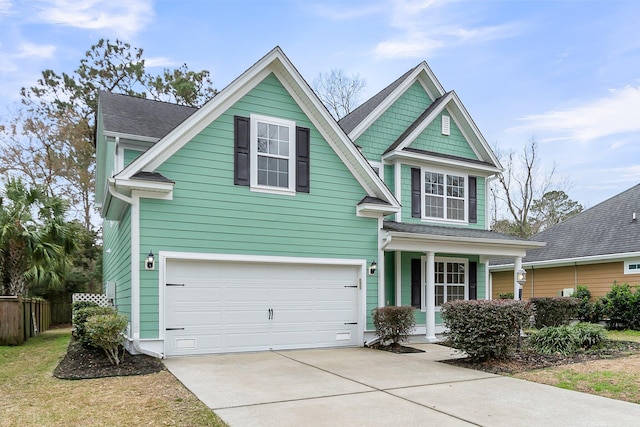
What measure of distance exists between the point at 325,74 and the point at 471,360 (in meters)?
24.7

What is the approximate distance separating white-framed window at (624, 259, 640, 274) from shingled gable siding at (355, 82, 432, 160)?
348 inches

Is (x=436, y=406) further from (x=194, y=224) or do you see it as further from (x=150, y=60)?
(x=150, y=60)

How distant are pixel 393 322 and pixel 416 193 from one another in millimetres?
4500

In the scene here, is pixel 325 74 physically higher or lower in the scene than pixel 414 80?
higher

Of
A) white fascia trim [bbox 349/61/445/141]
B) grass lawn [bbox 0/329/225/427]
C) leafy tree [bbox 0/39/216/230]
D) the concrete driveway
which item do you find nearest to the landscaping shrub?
white fascia trim [bbox 349/61/445/141]

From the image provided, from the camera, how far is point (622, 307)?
15.9 metres

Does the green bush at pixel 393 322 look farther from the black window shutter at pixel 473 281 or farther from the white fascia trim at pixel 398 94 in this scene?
the white fascia trim at pixel 398 94

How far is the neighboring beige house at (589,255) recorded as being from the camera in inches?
674

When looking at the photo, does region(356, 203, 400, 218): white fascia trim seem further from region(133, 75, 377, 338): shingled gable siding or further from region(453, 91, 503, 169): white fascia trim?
region(453, 91, 503, 169): white fascia trim

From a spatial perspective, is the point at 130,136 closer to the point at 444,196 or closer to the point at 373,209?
the point at 373,209

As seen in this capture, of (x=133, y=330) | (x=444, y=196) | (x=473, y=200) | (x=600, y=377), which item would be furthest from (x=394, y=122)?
(x=133, y=330)

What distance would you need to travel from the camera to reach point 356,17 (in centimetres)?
1517

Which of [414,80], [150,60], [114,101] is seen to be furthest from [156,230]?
[150,60]

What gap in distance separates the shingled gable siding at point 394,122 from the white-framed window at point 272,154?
11.0ft
